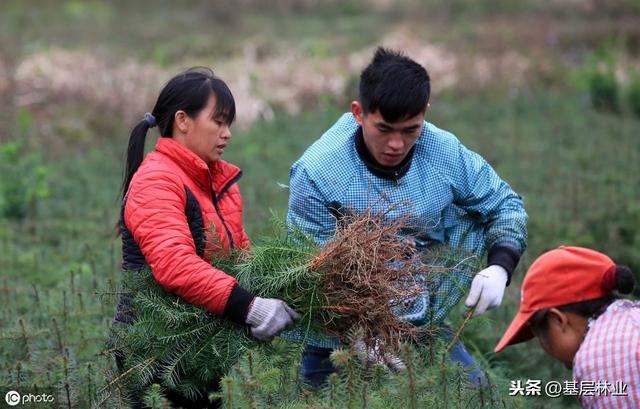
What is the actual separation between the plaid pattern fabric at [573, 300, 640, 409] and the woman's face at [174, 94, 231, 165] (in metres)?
1.49

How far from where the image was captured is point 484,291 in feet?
11.5

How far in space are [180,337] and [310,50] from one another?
546 inches

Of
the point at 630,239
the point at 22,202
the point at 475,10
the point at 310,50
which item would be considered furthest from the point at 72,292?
the point at 475,10

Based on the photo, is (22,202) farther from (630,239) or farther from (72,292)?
(630,239)

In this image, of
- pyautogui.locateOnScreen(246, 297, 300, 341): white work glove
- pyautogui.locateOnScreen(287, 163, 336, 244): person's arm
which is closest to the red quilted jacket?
pyautogui.locateOnScreen(246, 297, 300, 341): white work glove

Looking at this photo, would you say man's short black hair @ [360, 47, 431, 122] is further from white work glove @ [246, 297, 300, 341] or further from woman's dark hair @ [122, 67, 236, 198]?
white work glove @ [246, 297, 300, 341]

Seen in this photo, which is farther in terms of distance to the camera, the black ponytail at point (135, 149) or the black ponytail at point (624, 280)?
the black ponytail at point (135, 149)

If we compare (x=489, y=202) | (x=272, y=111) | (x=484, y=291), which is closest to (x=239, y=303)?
(x=484, y=291)

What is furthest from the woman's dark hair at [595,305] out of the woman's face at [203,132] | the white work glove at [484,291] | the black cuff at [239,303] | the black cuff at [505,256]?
the woman's face at [203,132]

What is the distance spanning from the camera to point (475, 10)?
852 inches

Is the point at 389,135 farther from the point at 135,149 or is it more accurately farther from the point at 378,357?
the point at 135,149

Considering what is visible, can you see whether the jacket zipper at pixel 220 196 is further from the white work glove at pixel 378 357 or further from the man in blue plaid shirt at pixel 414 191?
the white work glove at pixel 378 357

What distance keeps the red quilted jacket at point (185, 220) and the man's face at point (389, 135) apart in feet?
1.79

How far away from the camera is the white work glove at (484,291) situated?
11.5 feet
